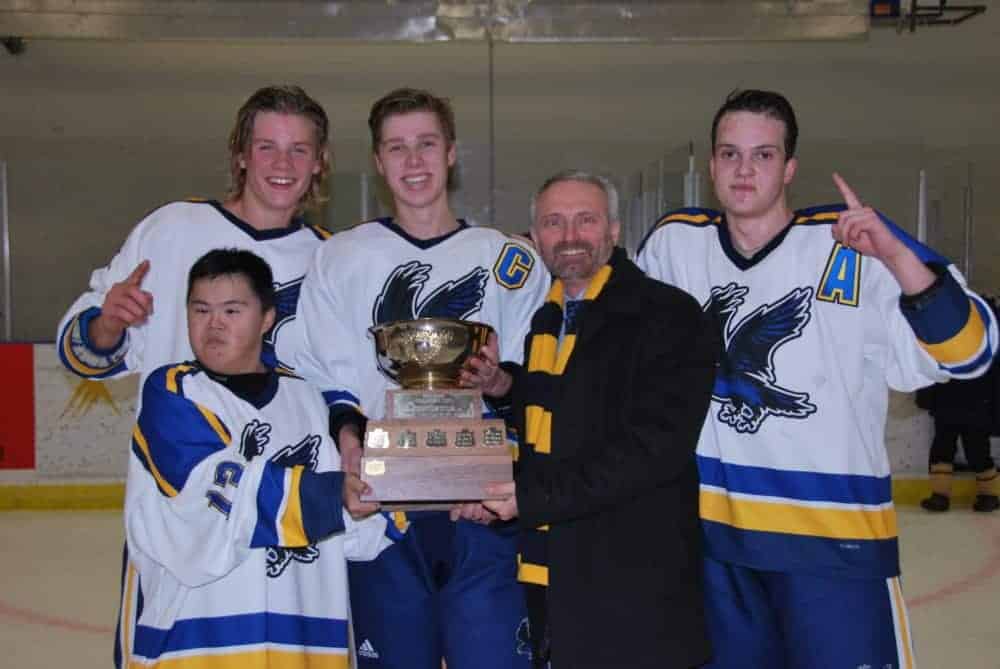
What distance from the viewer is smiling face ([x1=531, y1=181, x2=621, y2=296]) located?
7.02 feet

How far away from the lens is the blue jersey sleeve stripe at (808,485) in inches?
86.4

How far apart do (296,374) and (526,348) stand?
491 millimetres

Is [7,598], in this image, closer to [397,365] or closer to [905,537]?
[397,365]

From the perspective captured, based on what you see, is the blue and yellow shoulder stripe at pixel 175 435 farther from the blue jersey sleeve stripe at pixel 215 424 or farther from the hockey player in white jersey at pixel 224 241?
the hockey player in white jersey at pixel 224 241

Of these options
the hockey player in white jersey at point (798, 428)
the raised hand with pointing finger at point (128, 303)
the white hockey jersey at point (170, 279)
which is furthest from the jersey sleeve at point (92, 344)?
the hockey player in white jersey at point (798, 428)

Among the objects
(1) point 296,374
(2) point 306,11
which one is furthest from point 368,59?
(1) point 296,374

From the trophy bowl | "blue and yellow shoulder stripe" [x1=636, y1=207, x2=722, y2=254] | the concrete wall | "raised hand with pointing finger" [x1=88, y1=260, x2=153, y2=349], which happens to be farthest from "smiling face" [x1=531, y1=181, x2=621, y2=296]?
the concrete wall

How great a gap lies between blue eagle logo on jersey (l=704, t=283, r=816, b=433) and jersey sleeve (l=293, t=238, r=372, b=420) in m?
0.76

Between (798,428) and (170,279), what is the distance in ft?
4.52

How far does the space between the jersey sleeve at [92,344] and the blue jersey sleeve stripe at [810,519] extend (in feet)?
4.48

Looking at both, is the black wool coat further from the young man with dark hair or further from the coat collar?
the young man with dark hair

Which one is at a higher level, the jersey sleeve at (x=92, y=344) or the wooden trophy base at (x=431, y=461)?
the jersey sleeve at (x=92, y=344)

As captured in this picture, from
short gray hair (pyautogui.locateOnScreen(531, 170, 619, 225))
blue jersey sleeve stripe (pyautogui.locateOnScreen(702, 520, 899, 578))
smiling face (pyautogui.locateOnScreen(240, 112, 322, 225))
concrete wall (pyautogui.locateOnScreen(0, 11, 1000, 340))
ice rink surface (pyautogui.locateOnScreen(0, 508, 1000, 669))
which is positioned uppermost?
concrete wall (pyautogui.locateOnScreen(0, 11, 1000, 340))

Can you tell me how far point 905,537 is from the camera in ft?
20.6
